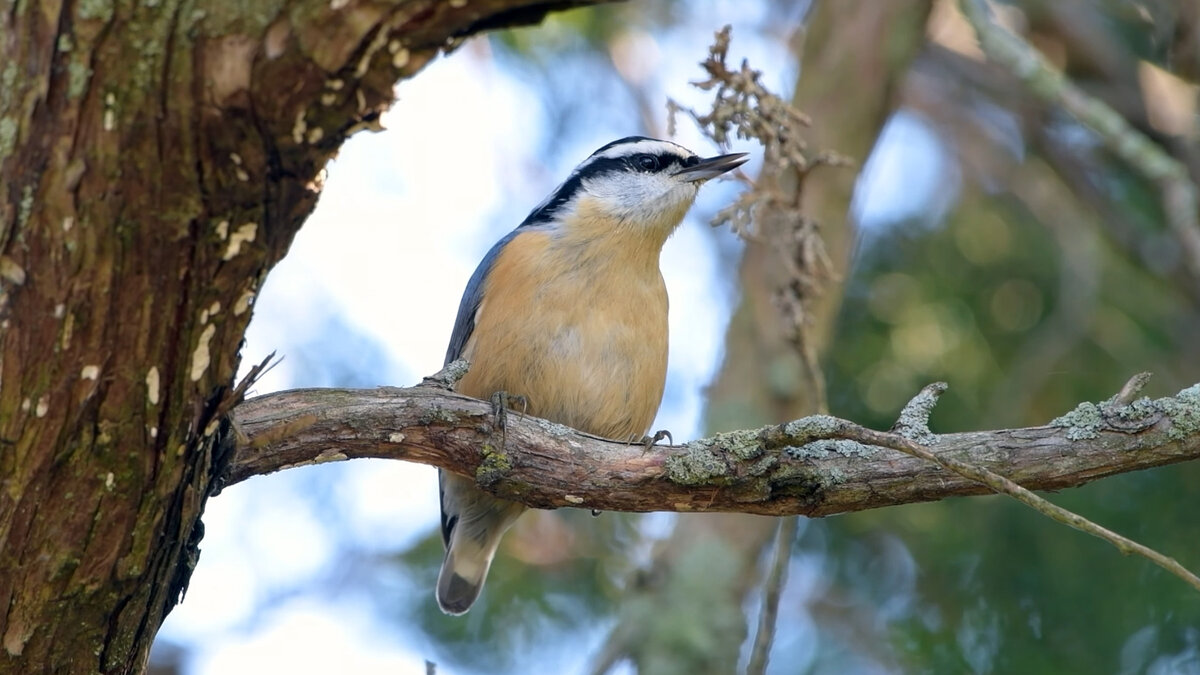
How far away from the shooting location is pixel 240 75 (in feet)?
5.95

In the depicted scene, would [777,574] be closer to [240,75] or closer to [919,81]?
[240,75]

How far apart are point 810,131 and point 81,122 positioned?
3608 mm

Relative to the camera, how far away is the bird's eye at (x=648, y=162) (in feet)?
15.0

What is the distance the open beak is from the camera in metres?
4.33

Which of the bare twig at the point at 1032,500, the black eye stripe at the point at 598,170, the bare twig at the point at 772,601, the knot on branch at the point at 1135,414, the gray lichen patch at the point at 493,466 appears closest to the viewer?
the bare twig at the point at 1032,500

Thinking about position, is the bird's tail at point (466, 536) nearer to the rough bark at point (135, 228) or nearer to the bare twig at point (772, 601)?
the bare twig at point (772, 601)

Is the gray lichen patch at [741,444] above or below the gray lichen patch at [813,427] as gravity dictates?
above

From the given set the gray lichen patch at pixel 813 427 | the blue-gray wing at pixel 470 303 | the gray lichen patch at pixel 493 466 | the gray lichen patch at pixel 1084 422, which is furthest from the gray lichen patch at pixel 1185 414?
the blue-gray wing at pixel 470 303

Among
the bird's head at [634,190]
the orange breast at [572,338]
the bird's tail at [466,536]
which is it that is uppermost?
the bird's head at [634,190]

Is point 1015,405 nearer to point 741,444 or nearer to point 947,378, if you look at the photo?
point 947,378

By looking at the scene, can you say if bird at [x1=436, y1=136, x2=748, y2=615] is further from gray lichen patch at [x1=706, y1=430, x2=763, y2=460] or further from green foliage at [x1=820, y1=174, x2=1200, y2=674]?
green foliage at [x1=820, y1=174, x2=1200, y2=674]

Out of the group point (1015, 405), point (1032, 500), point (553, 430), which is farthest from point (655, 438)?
point (1015, 405)

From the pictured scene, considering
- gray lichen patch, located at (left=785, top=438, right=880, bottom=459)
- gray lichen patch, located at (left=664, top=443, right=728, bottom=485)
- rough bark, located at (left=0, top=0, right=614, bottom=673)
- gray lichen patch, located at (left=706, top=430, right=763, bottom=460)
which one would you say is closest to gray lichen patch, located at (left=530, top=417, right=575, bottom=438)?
gray lichen patch, located at (left=664, top=443, right=728, bottom=485)

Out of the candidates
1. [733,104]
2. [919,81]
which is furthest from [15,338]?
[919,81]
